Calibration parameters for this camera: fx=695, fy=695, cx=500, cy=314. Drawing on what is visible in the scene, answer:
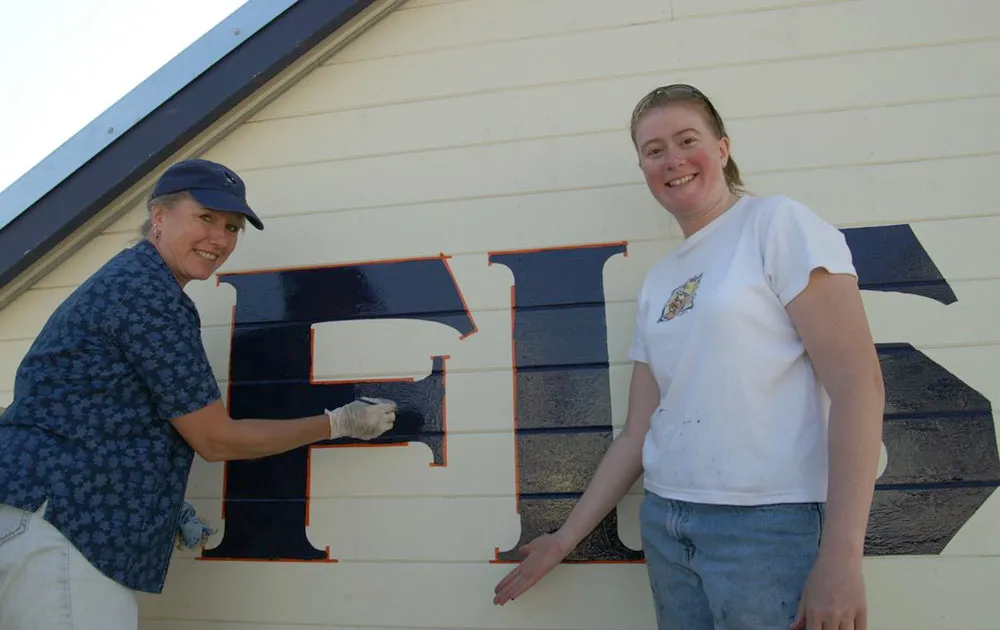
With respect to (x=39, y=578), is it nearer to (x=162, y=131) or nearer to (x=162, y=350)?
(x=162, y=350)

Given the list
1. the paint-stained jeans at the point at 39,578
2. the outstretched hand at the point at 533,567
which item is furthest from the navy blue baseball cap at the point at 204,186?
the outstretched hand at the point at 533,567

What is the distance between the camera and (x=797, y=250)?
4.20 ft

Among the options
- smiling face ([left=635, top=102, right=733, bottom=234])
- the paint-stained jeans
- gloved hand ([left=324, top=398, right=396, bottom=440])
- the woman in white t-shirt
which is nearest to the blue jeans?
the woman in white t-shirt

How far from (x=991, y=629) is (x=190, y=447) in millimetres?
2149

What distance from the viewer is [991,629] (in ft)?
5.96

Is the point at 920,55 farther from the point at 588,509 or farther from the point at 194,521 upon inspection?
the point at 194,521

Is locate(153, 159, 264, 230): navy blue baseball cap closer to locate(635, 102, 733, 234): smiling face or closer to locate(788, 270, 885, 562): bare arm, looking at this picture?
locate(635, 102, 733, 234): smiling face

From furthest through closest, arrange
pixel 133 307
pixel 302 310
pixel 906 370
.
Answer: pixel 302 310, pixel 906 370, pixel 133 307

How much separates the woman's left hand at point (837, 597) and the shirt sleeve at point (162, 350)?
1.39m

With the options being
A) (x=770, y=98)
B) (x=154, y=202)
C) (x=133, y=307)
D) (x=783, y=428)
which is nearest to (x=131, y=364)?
(x=133, y=307)

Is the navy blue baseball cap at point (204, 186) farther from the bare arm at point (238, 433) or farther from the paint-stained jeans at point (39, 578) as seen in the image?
the paint-stained jeans at point (39, 578)

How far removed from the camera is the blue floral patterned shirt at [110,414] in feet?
5.12

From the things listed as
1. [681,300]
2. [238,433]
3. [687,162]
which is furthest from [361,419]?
[687,162]

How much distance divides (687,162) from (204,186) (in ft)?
4.13
